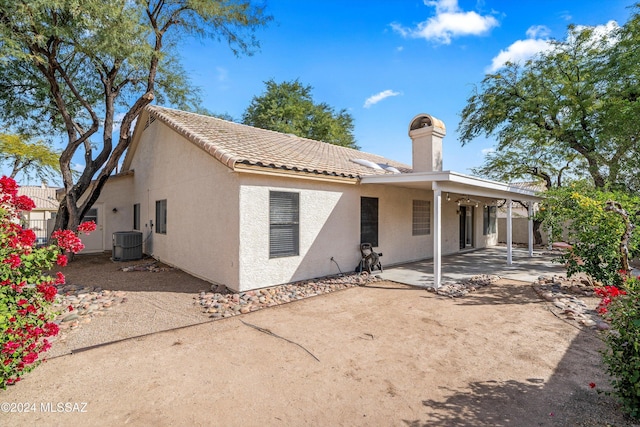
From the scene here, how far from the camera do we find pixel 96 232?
13664 mm

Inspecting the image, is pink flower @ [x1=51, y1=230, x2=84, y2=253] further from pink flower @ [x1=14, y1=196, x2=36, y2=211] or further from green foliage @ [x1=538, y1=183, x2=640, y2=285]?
green foliage @ [x1=538, y1=183, x2=640, y2=285]

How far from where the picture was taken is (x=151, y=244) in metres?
11.6

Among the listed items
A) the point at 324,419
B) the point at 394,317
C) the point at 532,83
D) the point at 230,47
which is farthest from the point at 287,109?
the point at 324,419

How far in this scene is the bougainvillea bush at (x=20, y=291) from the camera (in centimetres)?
283

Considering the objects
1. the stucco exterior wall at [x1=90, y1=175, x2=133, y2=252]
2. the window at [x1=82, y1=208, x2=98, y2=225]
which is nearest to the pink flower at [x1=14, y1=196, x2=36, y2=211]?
the stucco exterior wall at [x1=90, y1=175, x2=133, y2=252]

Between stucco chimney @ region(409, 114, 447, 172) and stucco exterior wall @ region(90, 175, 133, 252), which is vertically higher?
stucco chimney @ region(409, 114, 447, 172)

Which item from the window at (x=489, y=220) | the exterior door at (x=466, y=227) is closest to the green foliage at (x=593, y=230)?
the exterior door at (x=466, y=227)

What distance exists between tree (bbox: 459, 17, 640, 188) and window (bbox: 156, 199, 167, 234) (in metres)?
15.6

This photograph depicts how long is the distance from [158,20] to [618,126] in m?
17.9

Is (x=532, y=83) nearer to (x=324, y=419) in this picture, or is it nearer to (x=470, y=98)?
(x=470, y=98)

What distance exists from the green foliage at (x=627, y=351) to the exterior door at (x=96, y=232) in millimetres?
16798

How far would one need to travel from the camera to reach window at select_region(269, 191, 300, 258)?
23.3 feet

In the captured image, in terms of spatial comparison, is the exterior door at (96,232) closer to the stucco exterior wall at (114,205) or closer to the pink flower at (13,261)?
the stucco exterior wall at (114,205)

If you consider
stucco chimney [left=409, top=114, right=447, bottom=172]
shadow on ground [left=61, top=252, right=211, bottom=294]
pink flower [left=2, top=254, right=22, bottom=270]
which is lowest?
shadow on ground [left=61, top=252, right=211, bottom=294]
